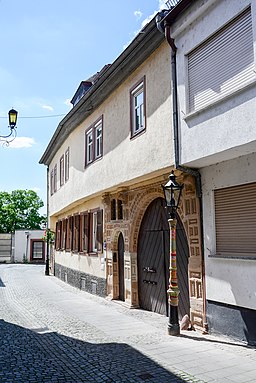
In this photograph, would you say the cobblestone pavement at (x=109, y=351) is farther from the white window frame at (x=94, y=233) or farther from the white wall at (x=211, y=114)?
the white window frame at (x=94, y=233)

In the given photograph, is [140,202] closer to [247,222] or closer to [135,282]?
[135,282]

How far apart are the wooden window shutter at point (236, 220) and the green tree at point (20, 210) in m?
50.4

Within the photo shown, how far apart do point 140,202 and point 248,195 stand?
4263 mm

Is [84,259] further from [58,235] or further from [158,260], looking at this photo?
[58,235]

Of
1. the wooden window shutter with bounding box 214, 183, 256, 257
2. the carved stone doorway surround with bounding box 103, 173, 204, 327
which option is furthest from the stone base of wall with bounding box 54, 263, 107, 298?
the wooden window shutter with bounding box 214, 183, 256, 257

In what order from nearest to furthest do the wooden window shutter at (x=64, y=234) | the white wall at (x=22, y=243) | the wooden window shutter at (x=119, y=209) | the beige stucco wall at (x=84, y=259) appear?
the wooden window shutter at (x=119, y=209) → the beige stucco wall at (x=84, y=259) → the wooden window shutter at (x=64, y=234) → the white wall at (x=22, y=243)

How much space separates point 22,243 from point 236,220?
34.3 m

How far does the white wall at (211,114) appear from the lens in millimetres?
6132

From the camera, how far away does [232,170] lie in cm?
718

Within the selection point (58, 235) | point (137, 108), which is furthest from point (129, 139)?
point (58, 235)

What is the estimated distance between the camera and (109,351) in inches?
262

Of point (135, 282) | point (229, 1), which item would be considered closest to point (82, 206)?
point (135, 282)

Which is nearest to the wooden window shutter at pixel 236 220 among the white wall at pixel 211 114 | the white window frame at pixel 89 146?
the white wall at pixel 211 114

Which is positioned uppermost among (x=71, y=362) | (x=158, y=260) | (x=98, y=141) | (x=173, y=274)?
(x=98, y=141)
